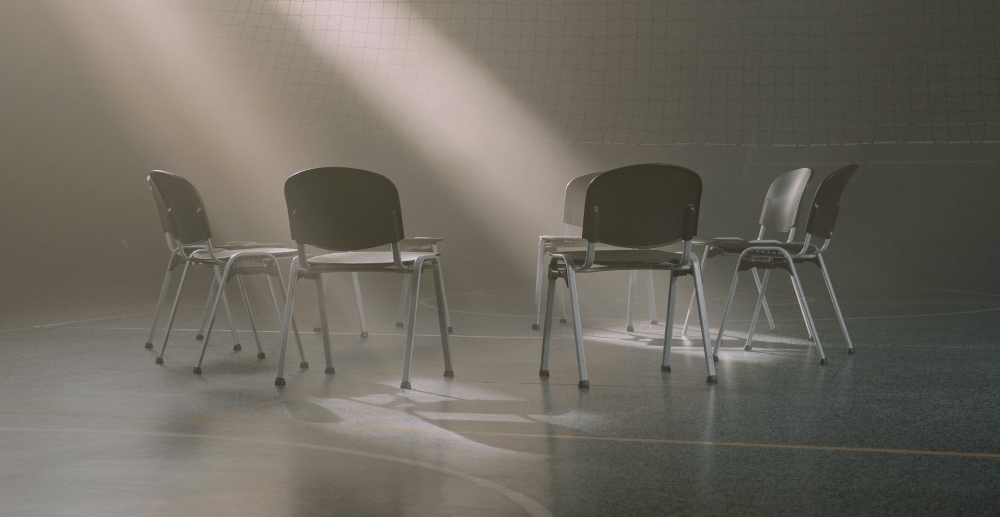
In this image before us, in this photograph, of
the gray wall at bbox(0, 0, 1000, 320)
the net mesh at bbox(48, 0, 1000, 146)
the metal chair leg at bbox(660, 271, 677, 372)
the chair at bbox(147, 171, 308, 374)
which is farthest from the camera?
the net mesh at bbox(48, 0, 1000, 146)

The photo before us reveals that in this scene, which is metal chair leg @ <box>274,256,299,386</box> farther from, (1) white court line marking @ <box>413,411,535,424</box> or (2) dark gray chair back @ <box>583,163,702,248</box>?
(2) dark gray chair back @ <box>583,163,702,248</box>

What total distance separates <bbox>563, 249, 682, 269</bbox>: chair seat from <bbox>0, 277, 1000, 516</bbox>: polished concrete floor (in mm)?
451

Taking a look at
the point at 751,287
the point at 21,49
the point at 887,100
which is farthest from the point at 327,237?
the point at 887,100

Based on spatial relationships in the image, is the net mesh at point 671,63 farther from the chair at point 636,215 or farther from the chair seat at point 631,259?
the chair at point 636,215

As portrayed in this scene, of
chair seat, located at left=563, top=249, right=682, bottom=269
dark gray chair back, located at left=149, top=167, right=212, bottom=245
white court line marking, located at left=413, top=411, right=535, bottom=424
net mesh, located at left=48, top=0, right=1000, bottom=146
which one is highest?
net mesh, located at left=48, top=0, right=1000, bottom=146

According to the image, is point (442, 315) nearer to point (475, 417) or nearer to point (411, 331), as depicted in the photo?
point (411, 331)

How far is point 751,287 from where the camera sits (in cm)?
790

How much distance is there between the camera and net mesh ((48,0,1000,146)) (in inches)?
346

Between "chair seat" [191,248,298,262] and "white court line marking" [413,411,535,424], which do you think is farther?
"chair seat" [191,248,298,262]

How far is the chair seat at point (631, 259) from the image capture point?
337cm

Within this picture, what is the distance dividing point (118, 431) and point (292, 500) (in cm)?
95

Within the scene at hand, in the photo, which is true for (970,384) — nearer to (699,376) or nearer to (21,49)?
(699,376)

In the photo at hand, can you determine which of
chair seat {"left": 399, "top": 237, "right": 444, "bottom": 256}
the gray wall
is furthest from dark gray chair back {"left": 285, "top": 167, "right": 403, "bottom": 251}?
the gray wall

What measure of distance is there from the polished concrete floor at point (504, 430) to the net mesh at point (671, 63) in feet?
15.2
